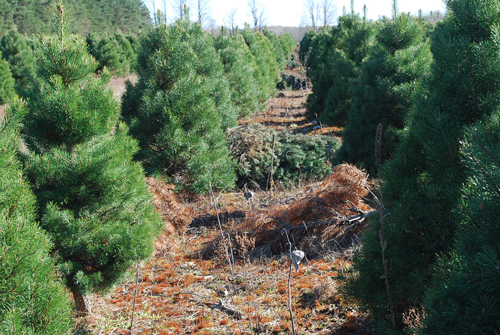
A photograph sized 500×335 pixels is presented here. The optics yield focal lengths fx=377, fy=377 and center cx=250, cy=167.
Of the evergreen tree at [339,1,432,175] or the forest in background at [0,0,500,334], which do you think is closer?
the forest in background at [0,0,500,334]

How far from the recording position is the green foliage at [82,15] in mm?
35494

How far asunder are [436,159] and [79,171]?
311cm

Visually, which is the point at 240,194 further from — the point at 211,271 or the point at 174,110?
the point at 211,271

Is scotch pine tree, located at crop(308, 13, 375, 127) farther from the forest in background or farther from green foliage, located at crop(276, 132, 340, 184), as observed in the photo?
the forest in background

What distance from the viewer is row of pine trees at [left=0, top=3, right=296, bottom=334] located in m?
2.43

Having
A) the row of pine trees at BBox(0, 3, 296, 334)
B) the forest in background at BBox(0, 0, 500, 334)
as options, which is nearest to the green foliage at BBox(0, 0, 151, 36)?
the row of pine trees at BBox(0, 3, 296, 334)

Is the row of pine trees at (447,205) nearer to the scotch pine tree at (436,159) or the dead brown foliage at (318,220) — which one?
the scotch pine tree at (436,159)

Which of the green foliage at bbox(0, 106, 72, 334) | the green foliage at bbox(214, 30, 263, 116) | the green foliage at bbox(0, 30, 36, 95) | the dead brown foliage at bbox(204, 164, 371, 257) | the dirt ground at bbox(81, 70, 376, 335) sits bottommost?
the dirt ground at bbox(81, 70, 376, 335)

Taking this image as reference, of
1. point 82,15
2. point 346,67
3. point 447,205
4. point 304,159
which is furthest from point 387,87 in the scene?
point 82,15

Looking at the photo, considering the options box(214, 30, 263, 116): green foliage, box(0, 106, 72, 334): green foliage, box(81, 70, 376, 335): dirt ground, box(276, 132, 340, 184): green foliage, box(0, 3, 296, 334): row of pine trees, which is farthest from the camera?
box(214, 30, 263, 116): green foliage

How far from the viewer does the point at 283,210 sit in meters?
5.60

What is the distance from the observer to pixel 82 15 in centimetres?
4178

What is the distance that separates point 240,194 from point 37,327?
21.1 feet

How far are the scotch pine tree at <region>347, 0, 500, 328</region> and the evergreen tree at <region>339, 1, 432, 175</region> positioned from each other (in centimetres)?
378
